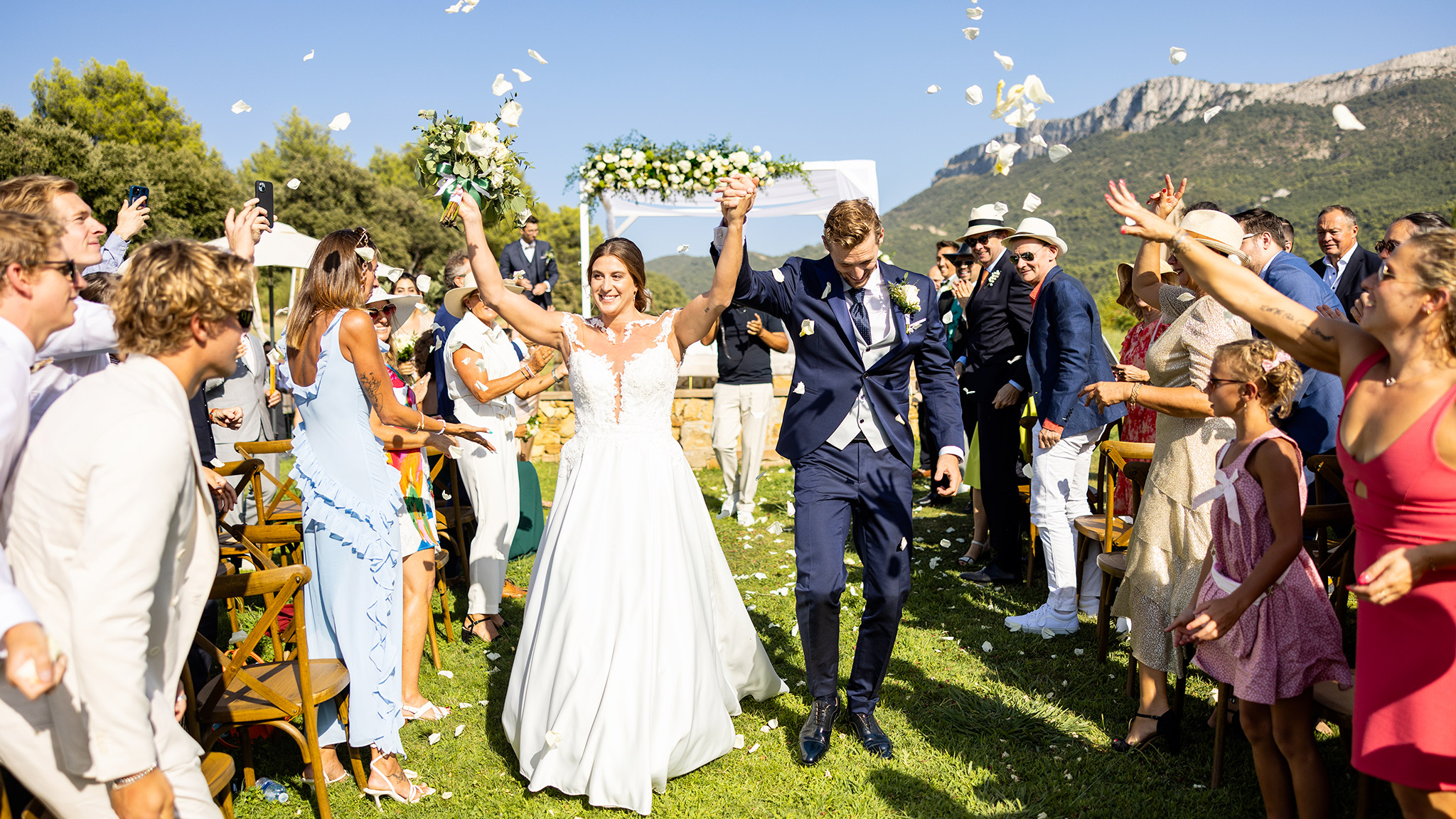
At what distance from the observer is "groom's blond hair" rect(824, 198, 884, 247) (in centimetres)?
383

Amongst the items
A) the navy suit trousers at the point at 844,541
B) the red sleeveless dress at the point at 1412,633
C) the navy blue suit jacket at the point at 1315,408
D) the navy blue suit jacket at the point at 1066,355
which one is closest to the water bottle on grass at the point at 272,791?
the navy suit trousers at the point at 844,541

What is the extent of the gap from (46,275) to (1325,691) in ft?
13.7

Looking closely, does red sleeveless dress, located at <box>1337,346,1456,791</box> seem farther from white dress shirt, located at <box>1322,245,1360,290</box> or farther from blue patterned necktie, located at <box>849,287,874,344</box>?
white dress shirt, located at <box>1322,245,1360,290</box>

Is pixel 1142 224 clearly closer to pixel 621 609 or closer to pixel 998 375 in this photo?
pixel 621 609

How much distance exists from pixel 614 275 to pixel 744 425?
4.93 m

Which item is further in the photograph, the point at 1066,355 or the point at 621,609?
the point at 1066,355

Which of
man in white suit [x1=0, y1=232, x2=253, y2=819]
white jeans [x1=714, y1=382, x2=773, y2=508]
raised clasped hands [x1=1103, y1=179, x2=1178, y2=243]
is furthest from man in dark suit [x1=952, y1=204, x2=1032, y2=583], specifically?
man in white suit [x1=0, y1=232, x2=253, y2=819]

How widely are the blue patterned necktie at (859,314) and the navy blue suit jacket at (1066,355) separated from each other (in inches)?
76.5

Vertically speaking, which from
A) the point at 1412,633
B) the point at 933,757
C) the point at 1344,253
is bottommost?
the point at 933,757

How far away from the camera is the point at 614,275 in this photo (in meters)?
3.93

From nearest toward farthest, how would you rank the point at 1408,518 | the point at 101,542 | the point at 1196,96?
the point at 101,542 < the point at 1408,518 < the point at 1196,96

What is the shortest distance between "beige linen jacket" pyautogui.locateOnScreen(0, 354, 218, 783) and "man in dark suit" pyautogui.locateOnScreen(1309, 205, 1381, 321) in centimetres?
885

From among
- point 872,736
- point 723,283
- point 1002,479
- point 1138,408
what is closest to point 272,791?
point 872,736

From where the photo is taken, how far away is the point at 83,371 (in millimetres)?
2803
